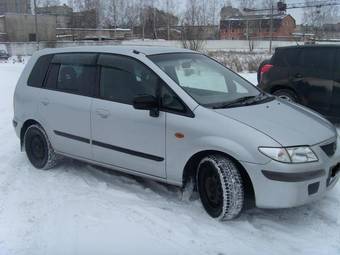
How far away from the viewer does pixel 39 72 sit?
631 cm

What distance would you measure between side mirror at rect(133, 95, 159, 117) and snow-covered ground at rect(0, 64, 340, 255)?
989mm

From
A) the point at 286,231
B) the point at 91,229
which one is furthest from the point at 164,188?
the point at 286,231

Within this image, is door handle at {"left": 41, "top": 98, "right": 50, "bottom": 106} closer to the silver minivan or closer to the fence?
the silver minivan

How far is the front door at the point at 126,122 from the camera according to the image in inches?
192

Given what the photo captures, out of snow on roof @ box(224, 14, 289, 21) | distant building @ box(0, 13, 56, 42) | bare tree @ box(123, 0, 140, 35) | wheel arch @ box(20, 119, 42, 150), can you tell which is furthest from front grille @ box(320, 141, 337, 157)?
bare tree @ box(123, 0, 140, 35)

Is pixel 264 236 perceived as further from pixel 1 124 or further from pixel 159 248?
pixel 1 124

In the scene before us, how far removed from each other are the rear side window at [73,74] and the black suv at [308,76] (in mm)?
4546

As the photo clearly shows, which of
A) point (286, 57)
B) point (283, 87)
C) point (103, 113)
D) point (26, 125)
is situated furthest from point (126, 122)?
point (286, 57)

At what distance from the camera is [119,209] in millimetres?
4816

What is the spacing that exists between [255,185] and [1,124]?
674cm

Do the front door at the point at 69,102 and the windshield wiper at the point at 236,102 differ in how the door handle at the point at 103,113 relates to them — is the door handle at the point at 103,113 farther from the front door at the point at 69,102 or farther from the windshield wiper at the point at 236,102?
the windshield wiper at the point at 236,102

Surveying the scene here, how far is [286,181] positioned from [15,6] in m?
116

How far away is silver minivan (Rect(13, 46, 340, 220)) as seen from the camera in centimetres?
421

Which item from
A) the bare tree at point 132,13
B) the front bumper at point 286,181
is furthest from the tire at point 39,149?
the bare tree at point 132,13
